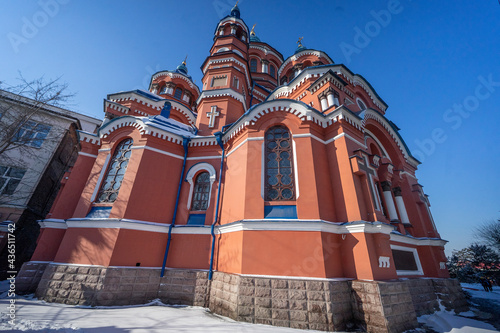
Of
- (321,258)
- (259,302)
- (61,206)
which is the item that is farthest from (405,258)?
(61,206)

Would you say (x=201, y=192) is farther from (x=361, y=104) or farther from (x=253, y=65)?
(x=253, y=65)

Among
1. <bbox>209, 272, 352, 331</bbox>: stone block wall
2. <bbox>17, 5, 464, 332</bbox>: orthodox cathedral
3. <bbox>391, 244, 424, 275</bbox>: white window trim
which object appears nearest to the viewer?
<bbox>209, 272, 352, 331</bbox>: stone block wall

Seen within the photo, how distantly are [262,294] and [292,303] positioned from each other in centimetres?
86

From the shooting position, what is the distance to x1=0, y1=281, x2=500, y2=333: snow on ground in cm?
458

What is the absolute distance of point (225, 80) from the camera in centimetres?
1380

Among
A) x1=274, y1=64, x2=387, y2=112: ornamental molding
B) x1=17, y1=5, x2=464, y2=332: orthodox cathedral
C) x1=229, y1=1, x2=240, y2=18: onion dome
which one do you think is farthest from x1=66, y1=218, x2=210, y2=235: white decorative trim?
x1=229, y1=1, x2=240, y2=18: onion dome

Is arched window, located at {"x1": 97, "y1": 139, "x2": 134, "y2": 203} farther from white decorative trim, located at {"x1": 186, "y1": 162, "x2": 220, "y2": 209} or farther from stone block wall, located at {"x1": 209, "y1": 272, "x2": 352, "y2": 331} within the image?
stone block wall, located at {"x1": 209, "y1": 272, "x2": 352, "y2": 331}

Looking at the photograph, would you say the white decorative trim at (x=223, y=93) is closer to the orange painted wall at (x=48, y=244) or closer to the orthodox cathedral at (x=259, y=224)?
the orthodox cathedral at (x=259, y=224)

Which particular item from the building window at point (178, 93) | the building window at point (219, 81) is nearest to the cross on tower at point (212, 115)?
the building window at point (219, 81)

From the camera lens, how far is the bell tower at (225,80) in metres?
12.2


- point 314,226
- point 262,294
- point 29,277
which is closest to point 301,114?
point 314,226

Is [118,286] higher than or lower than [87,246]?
lower

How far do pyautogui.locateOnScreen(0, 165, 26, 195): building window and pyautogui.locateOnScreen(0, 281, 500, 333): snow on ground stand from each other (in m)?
8.33

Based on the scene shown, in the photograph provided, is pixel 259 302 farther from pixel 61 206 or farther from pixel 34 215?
pixel 34 215
